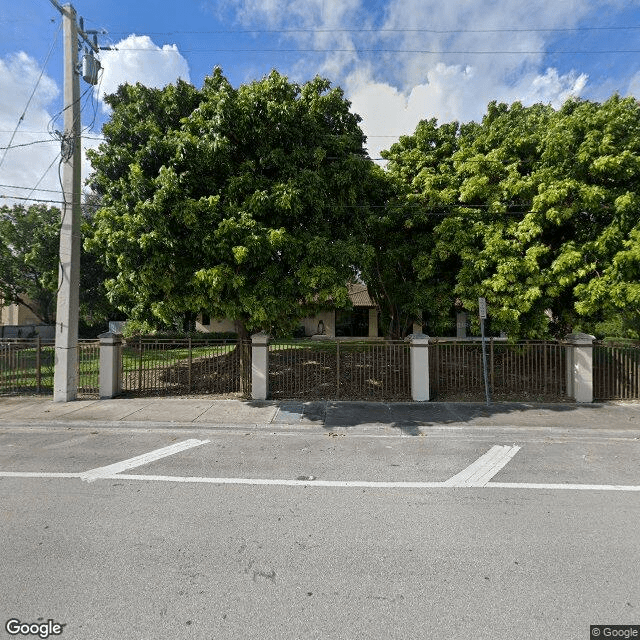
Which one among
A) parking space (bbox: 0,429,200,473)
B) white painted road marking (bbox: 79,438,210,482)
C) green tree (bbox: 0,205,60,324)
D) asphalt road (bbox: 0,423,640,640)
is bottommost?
asphalt road (bbox: 0,423,640,640)

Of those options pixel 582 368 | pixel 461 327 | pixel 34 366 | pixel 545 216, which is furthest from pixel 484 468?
pixel 461 327

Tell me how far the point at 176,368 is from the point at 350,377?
16.6 ft

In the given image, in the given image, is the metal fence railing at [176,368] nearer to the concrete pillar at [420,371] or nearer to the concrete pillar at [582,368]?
the concrete pillar at [420,371]

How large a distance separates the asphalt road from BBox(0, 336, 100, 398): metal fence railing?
14.2 ft

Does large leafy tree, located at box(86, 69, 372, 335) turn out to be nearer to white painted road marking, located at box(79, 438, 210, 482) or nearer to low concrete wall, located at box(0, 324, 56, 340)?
white painted road marking, located at box(79, 438, 210, 482)

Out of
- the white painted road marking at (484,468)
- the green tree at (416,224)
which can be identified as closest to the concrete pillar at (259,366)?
the green tree at (416,224)

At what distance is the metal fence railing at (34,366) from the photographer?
33.2 ft

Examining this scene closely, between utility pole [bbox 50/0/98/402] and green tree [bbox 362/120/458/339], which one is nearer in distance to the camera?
utility pole [bbox 50/0/98/402]

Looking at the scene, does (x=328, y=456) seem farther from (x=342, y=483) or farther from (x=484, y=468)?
(x=484, y=468)

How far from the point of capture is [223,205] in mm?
8562

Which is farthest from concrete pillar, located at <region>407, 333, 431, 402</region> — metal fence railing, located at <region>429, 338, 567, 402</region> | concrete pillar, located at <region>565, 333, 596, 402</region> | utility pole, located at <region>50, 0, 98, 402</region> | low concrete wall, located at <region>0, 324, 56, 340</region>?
low concrete wall, located at <region>0, 324, 56, 340</region>

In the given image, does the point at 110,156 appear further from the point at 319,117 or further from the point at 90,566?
the point at 90,566

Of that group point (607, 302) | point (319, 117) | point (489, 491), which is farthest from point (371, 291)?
point (489, 491)

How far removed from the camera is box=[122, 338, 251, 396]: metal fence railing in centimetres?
1019
